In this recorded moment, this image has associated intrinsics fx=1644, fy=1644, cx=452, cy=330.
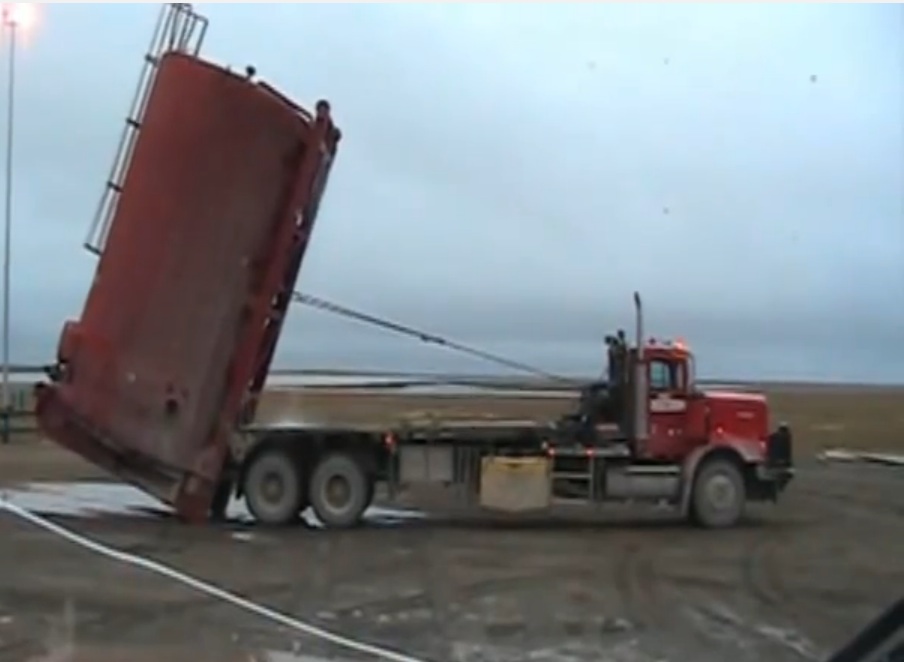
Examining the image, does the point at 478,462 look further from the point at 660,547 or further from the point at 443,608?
the point at 443,608

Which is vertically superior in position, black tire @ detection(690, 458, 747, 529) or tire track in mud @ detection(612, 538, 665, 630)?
black tire @ detection(690, 458, 747, 529)

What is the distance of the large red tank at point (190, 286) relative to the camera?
18.0m

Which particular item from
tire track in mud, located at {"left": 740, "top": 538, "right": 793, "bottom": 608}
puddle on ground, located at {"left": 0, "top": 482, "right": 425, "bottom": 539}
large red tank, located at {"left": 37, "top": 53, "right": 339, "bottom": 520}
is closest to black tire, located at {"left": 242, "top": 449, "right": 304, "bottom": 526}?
puddle on ground, located at {"left": 0, "top": 482, "right": 425, "bottom": 539}

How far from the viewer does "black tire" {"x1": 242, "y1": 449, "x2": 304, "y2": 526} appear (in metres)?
19.9

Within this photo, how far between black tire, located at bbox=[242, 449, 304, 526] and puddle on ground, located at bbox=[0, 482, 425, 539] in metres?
0.38

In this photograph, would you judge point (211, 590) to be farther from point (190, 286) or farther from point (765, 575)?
point (765, 575)

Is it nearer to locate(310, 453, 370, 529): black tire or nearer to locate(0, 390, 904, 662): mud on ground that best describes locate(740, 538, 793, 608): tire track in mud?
locate(0, 390, 904, 662): mud on ground

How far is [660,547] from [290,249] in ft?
17.3

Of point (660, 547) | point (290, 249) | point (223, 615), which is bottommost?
point (223, 615)

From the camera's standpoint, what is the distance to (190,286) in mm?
18031

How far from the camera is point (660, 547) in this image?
18234mm

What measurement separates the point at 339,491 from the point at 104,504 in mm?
4623

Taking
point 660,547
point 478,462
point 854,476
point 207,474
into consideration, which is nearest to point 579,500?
point 478,462

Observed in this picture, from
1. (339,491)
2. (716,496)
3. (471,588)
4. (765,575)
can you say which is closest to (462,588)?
(471,588)
